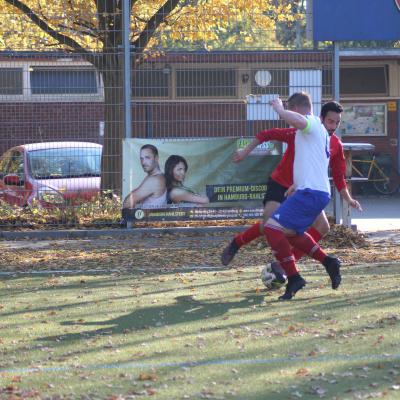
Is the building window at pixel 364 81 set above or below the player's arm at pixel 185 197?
above

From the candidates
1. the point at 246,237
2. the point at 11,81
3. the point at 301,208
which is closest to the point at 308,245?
the point at 301,208

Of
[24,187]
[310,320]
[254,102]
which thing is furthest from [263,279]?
[24,187]

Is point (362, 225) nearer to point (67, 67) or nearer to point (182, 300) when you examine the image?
point (67, 67)

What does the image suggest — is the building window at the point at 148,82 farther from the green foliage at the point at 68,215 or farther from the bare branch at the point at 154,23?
the green foliage at the point at 68,215

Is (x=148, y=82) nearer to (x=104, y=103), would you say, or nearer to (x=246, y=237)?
(x=104, y=103)

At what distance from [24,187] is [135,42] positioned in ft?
10.1

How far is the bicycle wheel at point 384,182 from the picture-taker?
82.7 feet

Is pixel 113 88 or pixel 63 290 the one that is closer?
pixel 63 290

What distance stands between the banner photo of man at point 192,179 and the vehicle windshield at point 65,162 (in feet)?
2.34

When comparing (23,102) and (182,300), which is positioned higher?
(23,102)

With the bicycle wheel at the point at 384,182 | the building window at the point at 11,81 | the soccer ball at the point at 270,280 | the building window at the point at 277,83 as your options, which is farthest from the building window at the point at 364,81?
the soccer ball at the point at 270,280

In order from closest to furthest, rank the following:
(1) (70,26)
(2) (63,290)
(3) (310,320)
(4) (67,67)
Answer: (3) (310,320)
(2) (63,290)
(4) (67,67)
(1) (70,26)

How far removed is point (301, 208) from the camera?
323 inches

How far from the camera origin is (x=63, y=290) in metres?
9.38
